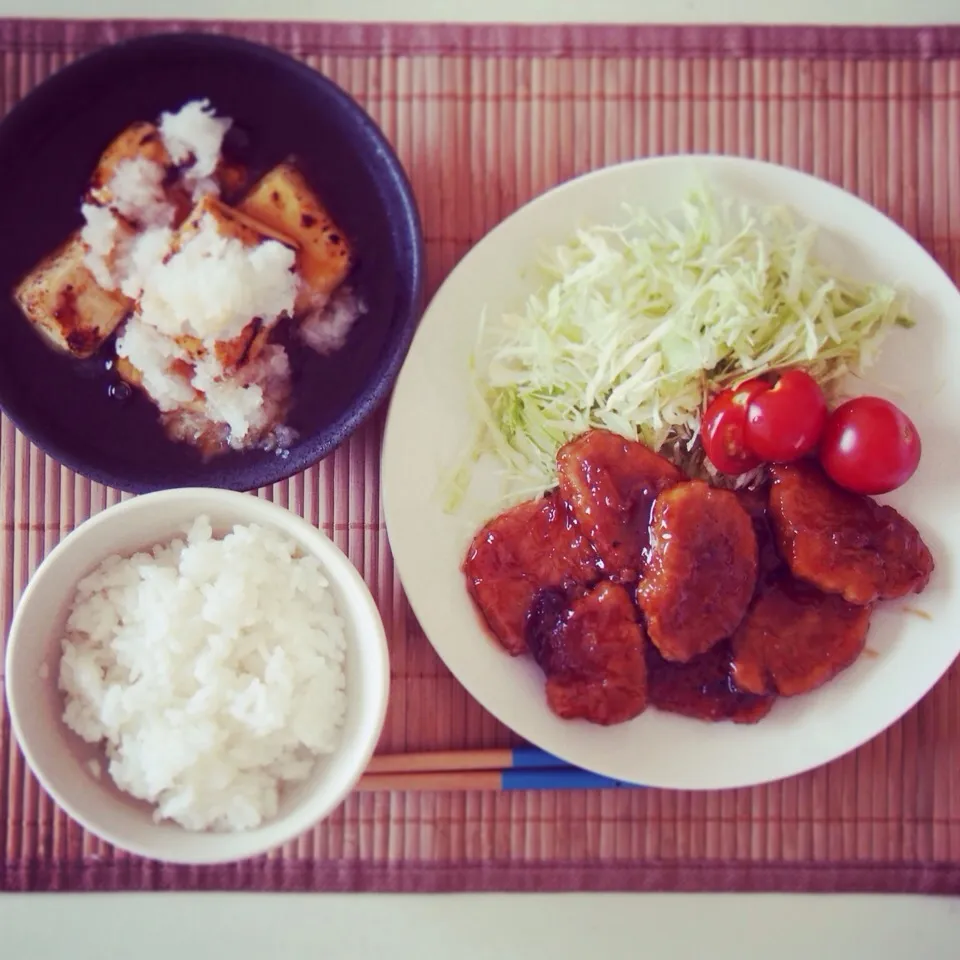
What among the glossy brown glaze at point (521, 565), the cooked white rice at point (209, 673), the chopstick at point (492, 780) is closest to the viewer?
the cooked white rice at point (209, 673)

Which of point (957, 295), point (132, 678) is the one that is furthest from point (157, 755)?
point (957, 295)

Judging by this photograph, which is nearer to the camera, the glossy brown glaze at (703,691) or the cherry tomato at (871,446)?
the cherry tomato at (871,446)

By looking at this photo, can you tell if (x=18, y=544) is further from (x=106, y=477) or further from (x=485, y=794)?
(x=485, y=794)

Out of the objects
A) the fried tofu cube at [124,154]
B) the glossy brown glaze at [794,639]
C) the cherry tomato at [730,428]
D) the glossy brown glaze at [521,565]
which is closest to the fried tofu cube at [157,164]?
the fried tofu cube at [124,154]

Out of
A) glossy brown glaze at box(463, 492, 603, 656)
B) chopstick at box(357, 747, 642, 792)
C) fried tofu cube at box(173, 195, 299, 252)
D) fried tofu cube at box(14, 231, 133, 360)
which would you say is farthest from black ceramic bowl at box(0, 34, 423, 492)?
chopstick at box(357, 747, 642, 792)

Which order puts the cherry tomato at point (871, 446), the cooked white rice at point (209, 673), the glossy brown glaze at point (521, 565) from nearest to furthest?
the cooked white rice at point (209, 673) → the cherry tomato at point (871, 446) → the glossy brown glaze at point (521, 565)

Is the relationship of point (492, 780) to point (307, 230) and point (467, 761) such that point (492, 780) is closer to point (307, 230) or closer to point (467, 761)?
point (467, 761)

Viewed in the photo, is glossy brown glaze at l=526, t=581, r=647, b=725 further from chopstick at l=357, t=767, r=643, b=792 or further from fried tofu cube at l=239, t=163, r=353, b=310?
fried tofu cube at l=239, t=163, r=353, b=310

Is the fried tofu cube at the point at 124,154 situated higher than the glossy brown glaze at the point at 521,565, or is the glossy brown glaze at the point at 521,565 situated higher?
the fried tofu cube at the point at 124,154

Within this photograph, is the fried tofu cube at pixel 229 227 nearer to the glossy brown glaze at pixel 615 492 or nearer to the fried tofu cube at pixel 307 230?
the fried tofu cube at pixel 307 230
